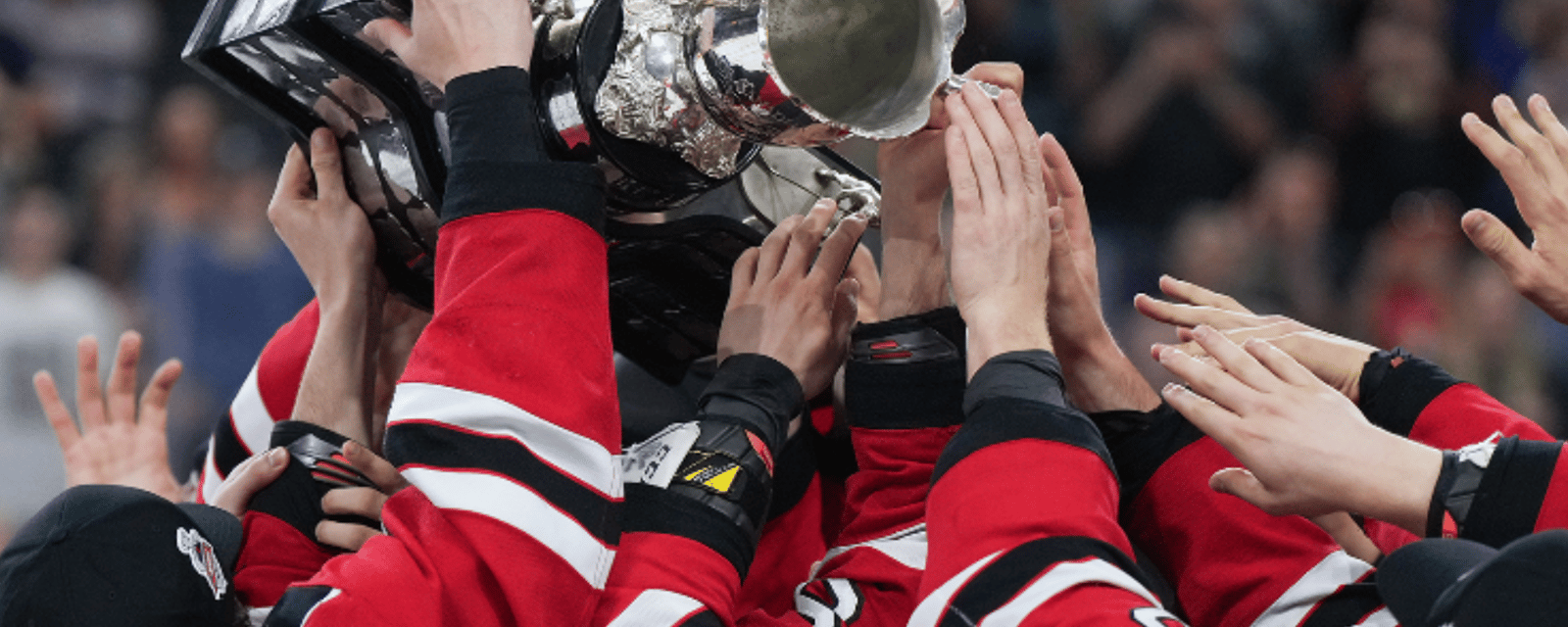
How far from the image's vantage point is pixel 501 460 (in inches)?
37.9

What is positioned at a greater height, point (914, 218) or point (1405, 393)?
point (914, 218)

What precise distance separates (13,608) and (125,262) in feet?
8.72

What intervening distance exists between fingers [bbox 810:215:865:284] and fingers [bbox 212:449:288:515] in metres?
0.51

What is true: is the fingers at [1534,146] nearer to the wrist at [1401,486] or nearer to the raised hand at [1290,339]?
the raised hand at [1290,339]

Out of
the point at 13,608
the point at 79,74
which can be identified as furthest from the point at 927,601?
the point at 79,74

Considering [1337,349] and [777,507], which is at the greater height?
[1337,349]

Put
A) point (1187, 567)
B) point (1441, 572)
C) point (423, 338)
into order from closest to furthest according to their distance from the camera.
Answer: point (1441, 572) < point (423, 338) < point (1187, 567)

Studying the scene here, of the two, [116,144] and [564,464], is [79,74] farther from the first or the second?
[564,464]

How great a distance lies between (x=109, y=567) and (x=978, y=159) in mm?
720

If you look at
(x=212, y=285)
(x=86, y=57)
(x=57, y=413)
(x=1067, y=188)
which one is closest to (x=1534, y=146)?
(x=1067, y=188)

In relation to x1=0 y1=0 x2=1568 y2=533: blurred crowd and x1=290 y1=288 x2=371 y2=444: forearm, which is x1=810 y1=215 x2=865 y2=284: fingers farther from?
x1=0 y1=0 x2=1568 y2=533: blurred crowd

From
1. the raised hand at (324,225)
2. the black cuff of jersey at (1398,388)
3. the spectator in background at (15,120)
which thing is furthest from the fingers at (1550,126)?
the spectator in background at (15,120)

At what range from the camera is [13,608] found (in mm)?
950

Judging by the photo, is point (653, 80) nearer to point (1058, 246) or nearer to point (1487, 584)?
point (1058, 246)
